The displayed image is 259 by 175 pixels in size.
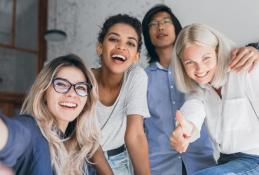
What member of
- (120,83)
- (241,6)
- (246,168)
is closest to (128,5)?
(241,6)

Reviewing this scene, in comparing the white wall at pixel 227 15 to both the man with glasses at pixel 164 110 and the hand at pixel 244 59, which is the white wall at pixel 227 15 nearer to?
the man with glasses at pixel 164 110

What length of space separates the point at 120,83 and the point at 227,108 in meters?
0.48

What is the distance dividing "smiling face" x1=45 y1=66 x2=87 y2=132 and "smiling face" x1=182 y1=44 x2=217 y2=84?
36 cm

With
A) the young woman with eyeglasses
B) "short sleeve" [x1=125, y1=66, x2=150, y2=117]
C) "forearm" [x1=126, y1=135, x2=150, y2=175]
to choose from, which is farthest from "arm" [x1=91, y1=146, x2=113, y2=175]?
"short sleeve" [x1=125, y1=66, x2=150, y2=117]

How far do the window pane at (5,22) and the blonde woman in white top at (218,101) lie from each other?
275cm

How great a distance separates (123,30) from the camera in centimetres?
159

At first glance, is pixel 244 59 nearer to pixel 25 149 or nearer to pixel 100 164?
pixel 100 164

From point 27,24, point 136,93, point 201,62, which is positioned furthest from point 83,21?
point 201,62

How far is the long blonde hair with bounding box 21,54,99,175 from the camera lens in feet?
3.69

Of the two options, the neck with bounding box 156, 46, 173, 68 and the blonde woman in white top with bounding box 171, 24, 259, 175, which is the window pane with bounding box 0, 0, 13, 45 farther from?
the blonde woman in white top with bounding box 171, 24, 259, 175

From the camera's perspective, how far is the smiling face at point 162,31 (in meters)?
1.82

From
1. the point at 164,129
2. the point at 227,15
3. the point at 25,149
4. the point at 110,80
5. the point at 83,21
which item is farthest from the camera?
the point at 83,21

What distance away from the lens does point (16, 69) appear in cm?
376

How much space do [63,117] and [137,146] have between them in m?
0.34
